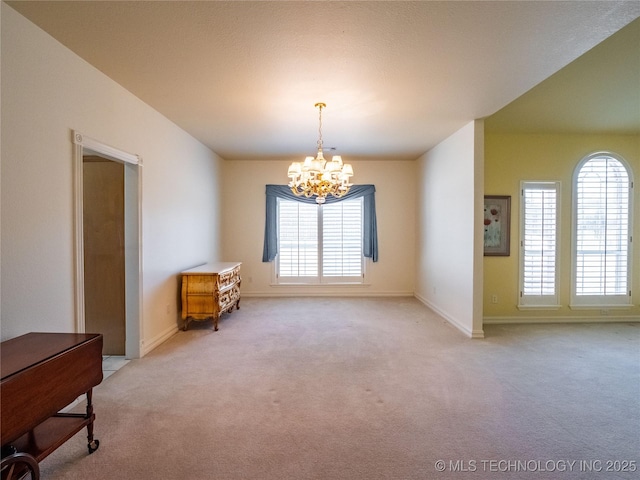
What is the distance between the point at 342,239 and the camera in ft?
20.9

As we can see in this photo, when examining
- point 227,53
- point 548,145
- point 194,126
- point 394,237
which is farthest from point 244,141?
point 548,145

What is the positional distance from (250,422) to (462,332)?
306 centimetres

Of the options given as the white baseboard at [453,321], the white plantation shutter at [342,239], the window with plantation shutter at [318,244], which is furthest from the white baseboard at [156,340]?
the white baseboard at [453,321]

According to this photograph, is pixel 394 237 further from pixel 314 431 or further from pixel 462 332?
pixel 314 431

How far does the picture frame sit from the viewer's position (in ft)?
15.2

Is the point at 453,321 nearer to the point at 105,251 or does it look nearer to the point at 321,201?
the point at 321,201

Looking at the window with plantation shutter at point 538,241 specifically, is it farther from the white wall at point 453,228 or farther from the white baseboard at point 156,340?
the white baseboard at point 156,340

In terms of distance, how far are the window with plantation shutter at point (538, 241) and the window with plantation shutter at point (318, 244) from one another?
9.39ft

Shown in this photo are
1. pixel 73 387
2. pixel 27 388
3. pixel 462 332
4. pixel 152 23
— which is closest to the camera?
pixel 27 388

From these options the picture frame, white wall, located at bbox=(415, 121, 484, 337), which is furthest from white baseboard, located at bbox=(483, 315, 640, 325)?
the picture frame

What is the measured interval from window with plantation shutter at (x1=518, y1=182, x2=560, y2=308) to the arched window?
0.31 metres

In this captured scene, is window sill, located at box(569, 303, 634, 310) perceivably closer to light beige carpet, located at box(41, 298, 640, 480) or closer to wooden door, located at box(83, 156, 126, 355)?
light beige carpet, located at box(41, 298, 640, 480)

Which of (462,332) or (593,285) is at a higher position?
(593,285)

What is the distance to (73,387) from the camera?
170 centimetres
